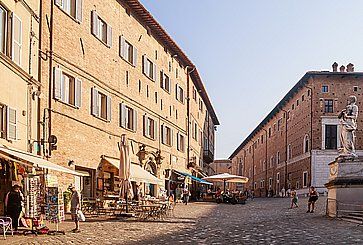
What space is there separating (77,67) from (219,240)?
1244cm

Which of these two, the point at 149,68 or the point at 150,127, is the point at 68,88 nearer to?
the point at 149,68

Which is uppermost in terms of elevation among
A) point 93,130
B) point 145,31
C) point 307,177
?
point 145,31

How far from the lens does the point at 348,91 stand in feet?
188

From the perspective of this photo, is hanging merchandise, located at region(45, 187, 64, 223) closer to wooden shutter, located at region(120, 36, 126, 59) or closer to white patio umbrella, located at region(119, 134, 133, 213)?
white patio umbrella, located at region(119, 134, 133, 213)

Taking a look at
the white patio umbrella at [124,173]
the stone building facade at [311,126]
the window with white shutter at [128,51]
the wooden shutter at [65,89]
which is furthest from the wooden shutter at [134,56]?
the stone building facade at [311,126]

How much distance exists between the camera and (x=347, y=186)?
82.2 ft

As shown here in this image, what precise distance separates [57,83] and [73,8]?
392cm

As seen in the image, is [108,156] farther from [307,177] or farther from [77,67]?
[307,177]

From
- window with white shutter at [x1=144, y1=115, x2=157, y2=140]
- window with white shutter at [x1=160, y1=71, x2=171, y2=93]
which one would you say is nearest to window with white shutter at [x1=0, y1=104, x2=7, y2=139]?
window with white shutter at [x1=144, y1=115, x2=157, y2=140]

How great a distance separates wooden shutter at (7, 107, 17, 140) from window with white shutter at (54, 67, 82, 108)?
4.44m

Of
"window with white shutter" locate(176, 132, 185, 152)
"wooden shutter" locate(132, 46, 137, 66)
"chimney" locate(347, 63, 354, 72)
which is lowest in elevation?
"window with white shutter" locate(176, 132, 185, 152)

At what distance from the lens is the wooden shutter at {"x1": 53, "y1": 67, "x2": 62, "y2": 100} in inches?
904

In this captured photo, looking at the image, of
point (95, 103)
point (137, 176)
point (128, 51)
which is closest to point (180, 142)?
point (128, 51)

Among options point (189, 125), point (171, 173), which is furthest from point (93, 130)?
point (189, 125)
